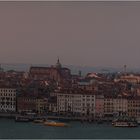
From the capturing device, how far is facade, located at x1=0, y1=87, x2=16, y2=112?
11.1m

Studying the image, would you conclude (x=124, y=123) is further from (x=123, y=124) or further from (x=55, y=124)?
(x=55, y=124)

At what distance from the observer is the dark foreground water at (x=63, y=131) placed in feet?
32.0

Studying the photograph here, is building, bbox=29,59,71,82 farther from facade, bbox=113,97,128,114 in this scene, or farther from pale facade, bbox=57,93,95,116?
facade, bbox=113,97,128,114

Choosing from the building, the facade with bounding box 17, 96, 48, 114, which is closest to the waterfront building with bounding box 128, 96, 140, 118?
the facade with bounding box 17, 96, 48, 114

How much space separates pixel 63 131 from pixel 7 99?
3.88ft

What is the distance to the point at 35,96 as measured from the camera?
11.5 metres

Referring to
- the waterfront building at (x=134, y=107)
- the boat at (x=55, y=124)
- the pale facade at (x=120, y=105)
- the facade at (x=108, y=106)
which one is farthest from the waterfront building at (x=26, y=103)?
the waterfront building at (x=134, y=107)

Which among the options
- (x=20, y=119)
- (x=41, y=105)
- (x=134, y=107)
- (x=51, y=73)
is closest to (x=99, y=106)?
(x=134, y=107)

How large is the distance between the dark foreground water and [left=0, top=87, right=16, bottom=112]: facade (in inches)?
5.5

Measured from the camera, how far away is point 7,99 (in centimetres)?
1140

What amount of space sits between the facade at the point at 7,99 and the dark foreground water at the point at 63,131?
0.46 ft

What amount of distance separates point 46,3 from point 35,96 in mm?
2999

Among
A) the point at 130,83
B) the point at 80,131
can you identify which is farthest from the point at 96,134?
the point at 130,83

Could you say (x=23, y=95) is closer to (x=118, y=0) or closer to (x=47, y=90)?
(x=47, y=90)
